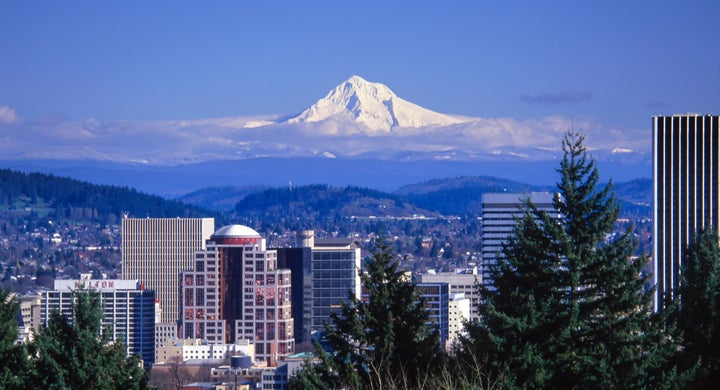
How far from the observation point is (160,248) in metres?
121

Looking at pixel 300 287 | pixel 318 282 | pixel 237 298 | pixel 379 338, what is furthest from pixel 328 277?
pixel 379 338

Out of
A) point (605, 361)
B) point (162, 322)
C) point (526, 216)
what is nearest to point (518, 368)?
point (605, 361)

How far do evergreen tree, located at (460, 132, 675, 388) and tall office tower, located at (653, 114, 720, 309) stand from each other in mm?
42419

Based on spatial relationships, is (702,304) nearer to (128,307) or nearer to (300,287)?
(128,307)

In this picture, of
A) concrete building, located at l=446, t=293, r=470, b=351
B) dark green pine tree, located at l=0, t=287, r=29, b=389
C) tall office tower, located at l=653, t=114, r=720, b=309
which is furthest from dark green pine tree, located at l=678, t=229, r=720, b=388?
concrete building, located at l=446, t=293, r=470, b=351

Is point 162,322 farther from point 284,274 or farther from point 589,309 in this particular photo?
point 589,309

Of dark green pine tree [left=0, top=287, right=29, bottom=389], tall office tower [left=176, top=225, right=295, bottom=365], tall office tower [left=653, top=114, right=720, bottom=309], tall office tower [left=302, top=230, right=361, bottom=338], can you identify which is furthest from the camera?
tall office tower [left=302, top=230, right=361, bottom=338]

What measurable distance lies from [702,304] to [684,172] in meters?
45.4

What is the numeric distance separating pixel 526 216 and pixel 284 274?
76.7m

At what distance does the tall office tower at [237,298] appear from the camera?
9906 centimetres

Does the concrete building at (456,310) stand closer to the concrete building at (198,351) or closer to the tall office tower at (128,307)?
the concrete building at (198,351)

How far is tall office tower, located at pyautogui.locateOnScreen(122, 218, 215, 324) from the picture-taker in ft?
389

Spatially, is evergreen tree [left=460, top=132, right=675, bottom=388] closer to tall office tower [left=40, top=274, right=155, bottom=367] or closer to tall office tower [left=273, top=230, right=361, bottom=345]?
tall office tower [left=40, top=274, right=155, bottom=367]

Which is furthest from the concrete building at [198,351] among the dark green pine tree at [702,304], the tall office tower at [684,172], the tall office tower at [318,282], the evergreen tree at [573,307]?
the evergreen tree at [573,307]
